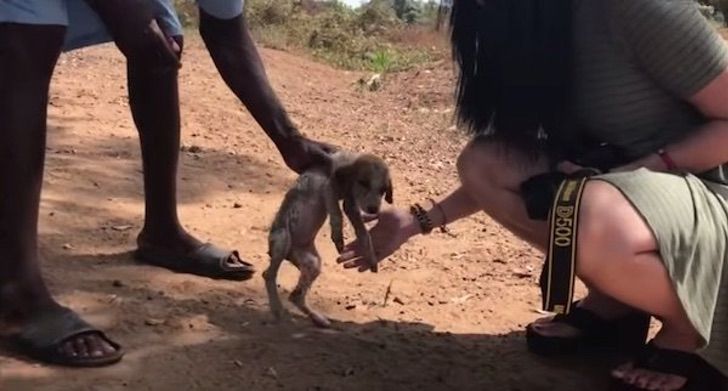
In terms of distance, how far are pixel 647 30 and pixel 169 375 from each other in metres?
1.43

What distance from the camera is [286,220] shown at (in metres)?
3.12

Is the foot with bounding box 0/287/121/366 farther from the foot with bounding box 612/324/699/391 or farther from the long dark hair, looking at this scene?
the foot with bounding box 612/324/699/391

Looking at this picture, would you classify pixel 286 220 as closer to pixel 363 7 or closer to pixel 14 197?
pixel 14 197

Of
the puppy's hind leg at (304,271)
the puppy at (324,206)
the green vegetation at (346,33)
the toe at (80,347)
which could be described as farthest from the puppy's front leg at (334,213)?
the green vegetation at (346,33)

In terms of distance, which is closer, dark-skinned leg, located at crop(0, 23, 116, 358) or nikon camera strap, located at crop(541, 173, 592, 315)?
nikon camera strap, located at crop(541, 173, 592, 315)

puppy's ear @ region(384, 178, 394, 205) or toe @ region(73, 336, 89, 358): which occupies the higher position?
puppy's ear @ region(384, 178, 394, 205)

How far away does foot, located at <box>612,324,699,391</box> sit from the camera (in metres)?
2.85

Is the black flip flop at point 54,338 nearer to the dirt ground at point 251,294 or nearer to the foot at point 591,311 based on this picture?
the dirt ground at point 251,294

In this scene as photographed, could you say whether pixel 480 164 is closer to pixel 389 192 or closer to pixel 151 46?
pixel 389 192

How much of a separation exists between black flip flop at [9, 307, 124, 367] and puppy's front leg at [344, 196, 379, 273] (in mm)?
680

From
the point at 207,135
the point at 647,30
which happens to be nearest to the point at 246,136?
the point at 207,135

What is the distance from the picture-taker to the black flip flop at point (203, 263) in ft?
12.0

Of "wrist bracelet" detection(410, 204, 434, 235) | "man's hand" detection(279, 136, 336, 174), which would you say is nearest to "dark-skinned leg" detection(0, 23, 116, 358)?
"man's hand" detection(279, 136, 336, 174)

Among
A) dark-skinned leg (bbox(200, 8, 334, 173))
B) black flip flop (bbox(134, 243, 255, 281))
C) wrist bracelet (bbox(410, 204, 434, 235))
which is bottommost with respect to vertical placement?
black flip flop (bbox(134, 243, 255, 281))
